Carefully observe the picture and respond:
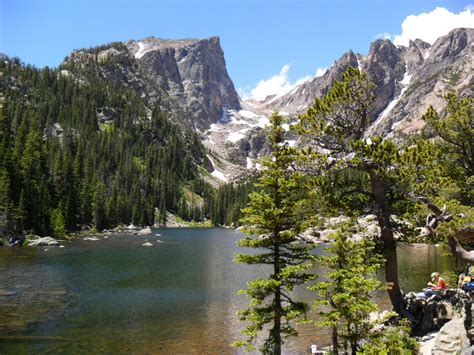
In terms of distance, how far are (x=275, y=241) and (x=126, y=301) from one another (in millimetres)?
25815

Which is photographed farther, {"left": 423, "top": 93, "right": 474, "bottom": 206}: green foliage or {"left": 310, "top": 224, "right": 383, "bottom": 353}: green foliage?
{"left": 423, "top": 93, "right": 474, "bottom": 206}: green foliage

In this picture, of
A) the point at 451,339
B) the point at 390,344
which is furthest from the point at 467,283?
the point at 390,344

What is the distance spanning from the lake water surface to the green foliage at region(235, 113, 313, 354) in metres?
8.65

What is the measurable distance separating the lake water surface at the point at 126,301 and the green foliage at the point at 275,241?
340 inches

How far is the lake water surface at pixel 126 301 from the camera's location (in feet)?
93.0

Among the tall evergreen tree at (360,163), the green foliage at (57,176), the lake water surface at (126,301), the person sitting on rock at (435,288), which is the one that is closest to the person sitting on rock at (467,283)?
the person sitting on rock at (435,288)

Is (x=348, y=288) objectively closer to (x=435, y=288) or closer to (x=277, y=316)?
(x=277, y=316)

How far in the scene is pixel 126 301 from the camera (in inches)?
1590

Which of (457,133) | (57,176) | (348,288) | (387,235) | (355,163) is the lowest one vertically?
(348,288)

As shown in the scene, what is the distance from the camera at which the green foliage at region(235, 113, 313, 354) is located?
19734 millimetres

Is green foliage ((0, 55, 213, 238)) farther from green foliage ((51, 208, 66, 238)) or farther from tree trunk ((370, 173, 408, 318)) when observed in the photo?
tree trunk ((370, 173, 408, 318))

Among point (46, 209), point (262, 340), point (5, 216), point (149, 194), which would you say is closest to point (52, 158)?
point (46, 209)

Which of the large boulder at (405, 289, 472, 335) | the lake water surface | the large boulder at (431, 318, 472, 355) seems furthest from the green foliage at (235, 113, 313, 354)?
the large boulder at (405, 289, 472, 335)

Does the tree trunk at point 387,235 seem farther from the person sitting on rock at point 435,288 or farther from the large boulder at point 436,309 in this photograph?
the person sitting on rock at point 435,288
